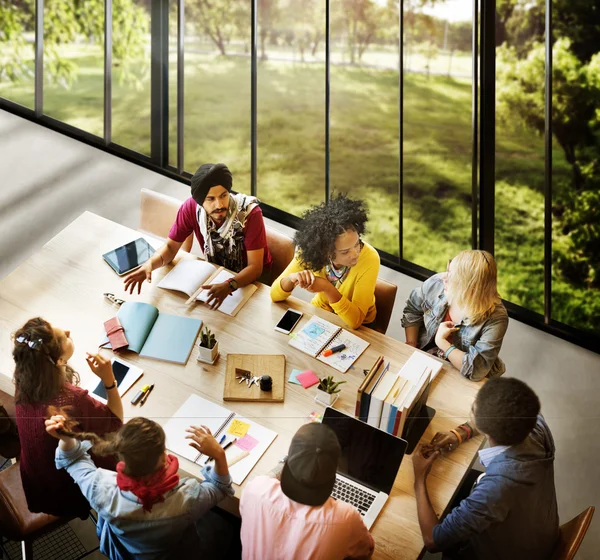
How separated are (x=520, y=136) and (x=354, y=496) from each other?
20.6 feet

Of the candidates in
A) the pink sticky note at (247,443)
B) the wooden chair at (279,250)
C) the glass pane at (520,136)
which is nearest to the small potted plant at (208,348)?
the pink sticky note at (247,443)

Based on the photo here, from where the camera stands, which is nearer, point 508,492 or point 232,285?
point 508,492

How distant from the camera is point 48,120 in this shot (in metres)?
5.55

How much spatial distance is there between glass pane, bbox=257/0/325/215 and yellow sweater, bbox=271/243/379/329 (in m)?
4.62

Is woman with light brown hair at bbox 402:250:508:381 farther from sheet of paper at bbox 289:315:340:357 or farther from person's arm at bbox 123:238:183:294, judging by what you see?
person's arm at bbox 123:238:183:294

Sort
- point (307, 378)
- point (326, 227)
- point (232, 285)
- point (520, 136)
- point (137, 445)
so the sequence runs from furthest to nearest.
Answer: point (520, 136) → point (232, 285) → point (326, 227) → point (307, 378) → point (137, 445)

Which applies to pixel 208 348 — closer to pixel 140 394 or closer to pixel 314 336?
pixel 140 394

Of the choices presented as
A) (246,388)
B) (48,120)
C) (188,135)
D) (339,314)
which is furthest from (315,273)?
(188,135)

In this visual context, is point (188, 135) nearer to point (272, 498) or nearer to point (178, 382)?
point (178, 382)

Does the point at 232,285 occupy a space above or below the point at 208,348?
above

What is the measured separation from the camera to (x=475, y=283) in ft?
9.46

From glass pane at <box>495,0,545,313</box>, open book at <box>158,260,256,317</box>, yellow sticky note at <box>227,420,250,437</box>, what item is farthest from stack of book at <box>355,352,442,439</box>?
glass pane at <box>495,0,545,313</box>

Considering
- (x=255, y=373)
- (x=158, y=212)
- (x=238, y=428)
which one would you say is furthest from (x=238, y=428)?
(x=158, y=212)

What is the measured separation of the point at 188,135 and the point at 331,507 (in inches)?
231
